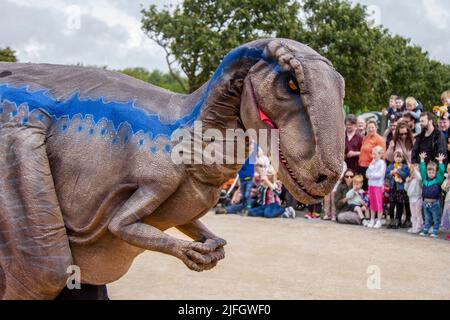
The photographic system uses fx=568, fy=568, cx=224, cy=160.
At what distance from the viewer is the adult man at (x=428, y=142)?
7637 mm

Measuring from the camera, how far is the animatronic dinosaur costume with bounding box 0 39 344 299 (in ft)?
6.67

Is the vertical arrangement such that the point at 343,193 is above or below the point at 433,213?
above

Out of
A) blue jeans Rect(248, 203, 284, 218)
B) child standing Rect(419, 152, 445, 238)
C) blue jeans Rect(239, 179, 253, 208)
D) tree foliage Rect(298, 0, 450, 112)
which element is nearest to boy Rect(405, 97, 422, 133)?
child standing Rect(419, 152, 445, 238)

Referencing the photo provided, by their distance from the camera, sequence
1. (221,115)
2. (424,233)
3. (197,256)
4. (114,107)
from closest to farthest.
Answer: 1. (197,256)
2. (221,115)
3. (114,107)
4. (424,233)

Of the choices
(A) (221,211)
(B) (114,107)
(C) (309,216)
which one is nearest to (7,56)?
(A) (221,211)

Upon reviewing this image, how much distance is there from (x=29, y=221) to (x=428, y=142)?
6.57m

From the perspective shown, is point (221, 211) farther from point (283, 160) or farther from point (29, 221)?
point (283, 160)

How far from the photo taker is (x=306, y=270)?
549cm

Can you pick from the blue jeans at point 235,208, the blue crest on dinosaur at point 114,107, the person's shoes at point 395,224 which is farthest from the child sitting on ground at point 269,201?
the blue crest on dinosaur at point 114,107

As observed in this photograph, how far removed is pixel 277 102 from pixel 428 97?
101 ft

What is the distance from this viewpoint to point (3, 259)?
2.34 metres

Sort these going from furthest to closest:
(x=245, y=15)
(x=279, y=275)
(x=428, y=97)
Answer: (x=428, y=97)
(x=245, y=15)
(x=279, y=275)
